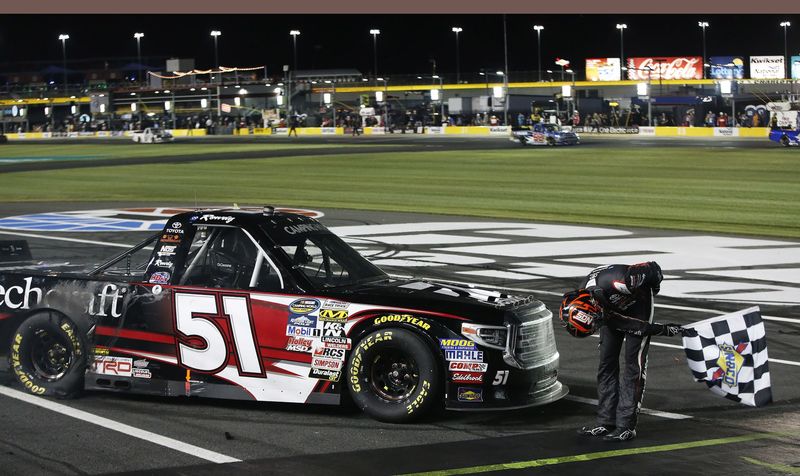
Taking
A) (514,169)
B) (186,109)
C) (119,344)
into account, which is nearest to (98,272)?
(119,344)

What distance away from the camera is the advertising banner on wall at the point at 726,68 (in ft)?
331

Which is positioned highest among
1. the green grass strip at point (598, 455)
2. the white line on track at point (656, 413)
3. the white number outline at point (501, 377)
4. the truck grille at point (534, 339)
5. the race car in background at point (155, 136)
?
the race car in background at point (155, 136)

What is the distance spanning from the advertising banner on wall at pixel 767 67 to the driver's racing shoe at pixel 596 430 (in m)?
104

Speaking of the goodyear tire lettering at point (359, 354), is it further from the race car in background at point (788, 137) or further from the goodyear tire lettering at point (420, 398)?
the race car in background at point (788, 137)

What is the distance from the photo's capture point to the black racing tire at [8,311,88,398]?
9047mm

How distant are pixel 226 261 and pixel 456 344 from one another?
2158 millimetres

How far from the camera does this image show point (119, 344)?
895 centimetres

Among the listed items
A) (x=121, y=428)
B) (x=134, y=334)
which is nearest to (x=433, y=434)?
(x=121, y=428)

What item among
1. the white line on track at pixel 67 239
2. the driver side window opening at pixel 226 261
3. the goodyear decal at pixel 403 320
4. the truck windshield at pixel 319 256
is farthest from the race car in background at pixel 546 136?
the goodyear decal at pixel 403 320

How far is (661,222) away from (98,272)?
16143 millimetres

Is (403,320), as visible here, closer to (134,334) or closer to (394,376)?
(394,376)

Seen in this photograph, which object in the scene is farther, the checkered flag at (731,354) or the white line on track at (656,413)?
the white line on track at (656,413)

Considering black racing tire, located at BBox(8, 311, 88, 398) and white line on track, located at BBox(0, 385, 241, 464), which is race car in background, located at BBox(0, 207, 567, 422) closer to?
black racing tire, located at BBox(8, 311, 88, 398)

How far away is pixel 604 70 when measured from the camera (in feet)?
359
